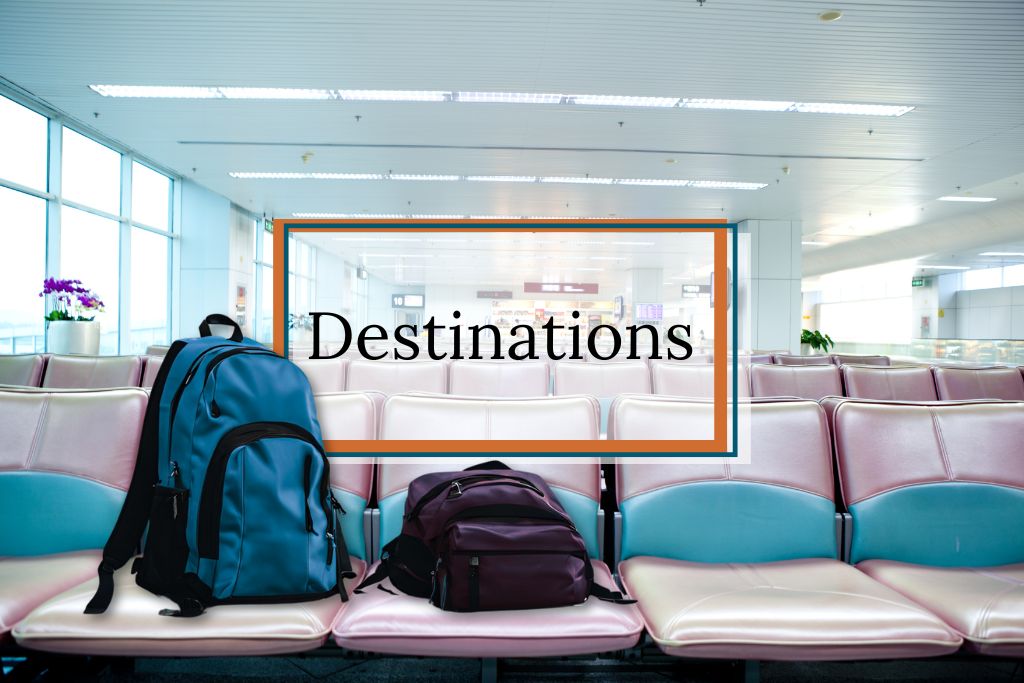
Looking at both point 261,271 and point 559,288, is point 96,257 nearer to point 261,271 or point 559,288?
point 261,271

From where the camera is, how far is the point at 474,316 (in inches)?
1013

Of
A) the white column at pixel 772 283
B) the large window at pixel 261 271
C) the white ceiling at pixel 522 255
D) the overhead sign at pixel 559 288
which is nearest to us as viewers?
the white column at pixel 772 283

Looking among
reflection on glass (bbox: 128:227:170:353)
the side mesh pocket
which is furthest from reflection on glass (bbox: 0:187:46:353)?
the side mesh pocket

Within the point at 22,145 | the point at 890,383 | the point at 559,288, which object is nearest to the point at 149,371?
the point at 890,383

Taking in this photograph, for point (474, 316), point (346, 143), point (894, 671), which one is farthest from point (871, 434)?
point (474, 316)

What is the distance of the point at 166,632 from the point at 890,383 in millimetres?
3632

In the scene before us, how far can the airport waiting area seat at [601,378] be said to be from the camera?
11.4 feet

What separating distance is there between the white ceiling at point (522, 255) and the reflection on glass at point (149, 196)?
2.54 metres

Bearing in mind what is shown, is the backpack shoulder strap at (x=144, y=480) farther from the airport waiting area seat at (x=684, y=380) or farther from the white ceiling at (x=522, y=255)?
the white ceiling at (x=522, y=255)

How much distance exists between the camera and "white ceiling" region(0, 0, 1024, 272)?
457cm

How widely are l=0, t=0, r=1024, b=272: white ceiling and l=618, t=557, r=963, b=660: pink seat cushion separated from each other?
425 centimetres

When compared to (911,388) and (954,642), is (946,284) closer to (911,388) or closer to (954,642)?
Result: (911,388)

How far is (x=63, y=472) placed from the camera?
1724mm

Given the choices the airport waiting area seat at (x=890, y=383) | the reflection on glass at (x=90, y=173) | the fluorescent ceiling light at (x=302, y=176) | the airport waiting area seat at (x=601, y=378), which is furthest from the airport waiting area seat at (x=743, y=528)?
the reflection on glass at (x=90, y=173)
